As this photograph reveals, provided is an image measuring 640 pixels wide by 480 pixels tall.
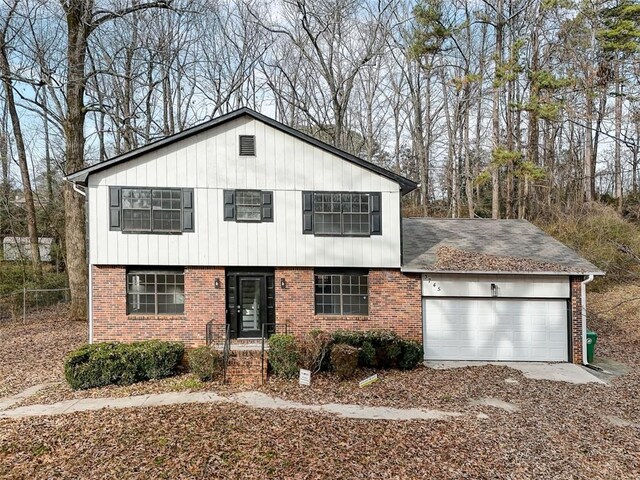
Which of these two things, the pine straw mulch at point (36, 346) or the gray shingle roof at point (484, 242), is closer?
the pine straw mulch at point (36, 346)

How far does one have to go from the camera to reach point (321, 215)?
11.1 m

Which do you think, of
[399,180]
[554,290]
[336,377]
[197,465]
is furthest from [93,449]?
[554,290]

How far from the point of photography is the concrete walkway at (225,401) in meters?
7.24

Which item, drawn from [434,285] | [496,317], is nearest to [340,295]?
[434,285]

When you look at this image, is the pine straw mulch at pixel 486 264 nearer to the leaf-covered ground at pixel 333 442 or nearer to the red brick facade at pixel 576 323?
the red brick facade at pixel 576 323

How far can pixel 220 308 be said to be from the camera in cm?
1079

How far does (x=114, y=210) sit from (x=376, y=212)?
6.83 meters

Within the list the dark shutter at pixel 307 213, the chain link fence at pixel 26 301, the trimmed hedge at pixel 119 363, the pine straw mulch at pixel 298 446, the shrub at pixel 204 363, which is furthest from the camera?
the chain link fence at pixel 26 301

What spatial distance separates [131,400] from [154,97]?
20.5 m

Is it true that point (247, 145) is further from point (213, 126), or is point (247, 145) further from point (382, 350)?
point (382, 350)

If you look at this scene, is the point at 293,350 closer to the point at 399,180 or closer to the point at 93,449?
the point at 93,449

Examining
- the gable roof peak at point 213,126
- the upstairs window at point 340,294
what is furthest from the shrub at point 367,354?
the gable roof peak at point 213,126

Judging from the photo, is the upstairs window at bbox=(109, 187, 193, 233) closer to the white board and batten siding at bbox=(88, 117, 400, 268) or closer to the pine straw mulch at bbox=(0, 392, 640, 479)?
the white board and batten siding at bbox=(88, 117, 400, 268)

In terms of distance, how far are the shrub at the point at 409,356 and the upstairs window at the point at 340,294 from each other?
4.64ft
